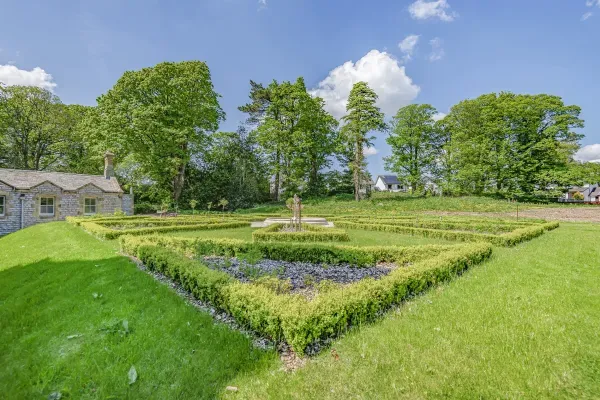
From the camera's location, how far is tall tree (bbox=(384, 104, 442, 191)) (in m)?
30.6

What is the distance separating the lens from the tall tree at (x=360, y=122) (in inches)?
1123

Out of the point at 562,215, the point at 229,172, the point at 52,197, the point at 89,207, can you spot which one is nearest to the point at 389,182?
the point at 229,172

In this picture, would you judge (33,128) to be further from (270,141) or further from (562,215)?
(562,215)

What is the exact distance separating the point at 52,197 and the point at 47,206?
2.18 feet

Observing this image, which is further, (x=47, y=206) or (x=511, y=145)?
(x=511, y=145)

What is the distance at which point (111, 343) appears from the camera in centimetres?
360

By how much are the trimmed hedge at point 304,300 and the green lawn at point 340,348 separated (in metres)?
0.21

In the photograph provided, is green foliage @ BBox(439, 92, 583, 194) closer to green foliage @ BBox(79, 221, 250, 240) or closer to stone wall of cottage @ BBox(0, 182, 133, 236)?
green foliage @ BBox(79, 221, 250, 240)

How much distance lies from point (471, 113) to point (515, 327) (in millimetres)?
34806

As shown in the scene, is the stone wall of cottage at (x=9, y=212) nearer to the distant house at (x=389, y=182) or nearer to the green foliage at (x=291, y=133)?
the green foliage at (x=291, y=133)

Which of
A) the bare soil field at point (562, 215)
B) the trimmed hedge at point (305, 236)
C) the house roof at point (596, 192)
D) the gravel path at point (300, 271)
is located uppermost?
the house roof at point (596, 192)

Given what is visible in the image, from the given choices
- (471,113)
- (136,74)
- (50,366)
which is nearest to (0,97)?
(136,74)

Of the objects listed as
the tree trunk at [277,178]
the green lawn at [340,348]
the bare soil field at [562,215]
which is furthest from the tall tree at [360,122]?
the green lawn at [340,348]

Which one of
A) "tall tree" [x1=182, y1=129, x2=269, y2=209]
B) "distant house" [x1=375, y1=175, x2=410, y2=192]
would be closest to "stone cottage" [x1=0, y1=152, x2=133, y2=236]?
"tall tree" [x1=182, y1=129, x2=269, y2=209]
